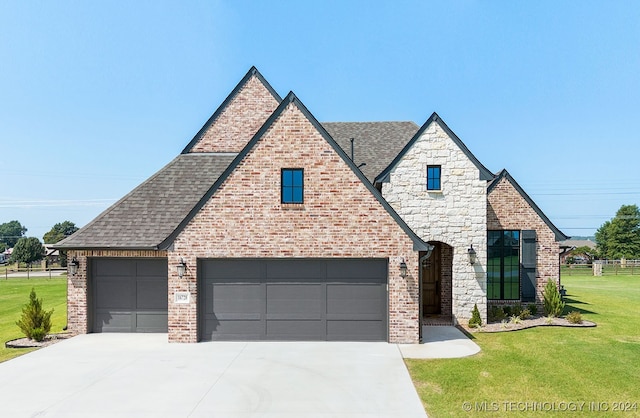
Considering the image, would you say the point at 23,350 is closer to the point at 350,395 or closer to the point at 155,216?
the point at 155,216

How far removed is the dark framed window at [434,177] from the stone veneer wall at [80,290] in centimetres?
992

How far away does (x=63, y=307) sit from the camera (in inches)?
760

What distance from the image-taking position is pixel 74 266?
41.5ft

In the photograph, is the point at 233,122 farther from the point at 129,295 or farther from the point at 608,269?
the point at 608,269

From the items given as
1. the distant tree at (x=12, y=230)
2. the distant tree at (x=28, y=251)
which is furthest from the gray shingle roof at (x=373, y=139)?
the distant tree at (x=12, y=230)

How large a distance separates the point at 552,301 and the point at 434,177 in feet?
23.4

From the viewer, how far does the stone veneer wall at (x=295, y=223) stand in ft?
38.1

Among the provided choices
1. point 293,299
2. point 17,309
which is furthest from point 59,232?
point 293,299

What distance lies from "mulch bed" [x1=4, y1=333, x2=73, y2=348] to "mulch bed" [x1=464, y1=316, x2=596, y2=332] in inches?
548

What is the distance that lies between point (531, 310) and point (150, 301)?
14886 millimetres

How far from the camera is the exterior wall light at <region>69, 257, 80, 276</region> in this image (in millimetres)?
12586

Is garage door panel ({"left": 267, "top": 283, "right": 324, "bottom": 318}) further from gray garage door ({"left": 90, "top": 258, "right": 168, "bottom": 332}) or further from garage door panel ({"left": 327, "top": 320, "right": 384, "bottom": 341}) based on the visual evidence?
gray garage door ({"left": 90, "top": 258, "right": 168, "bottom": 332})

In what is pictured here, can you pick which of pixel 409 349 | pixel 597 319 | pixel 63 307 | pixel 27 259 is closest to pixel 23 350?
pixel 63 307

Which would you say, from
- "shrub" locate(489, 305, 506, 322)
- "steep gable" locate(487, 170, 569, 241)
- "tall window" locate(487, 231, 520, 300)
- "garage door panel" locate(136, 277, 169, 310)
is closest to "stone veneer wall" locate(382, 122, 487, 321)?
"shrub" locate(489, 305, 506, 322)
